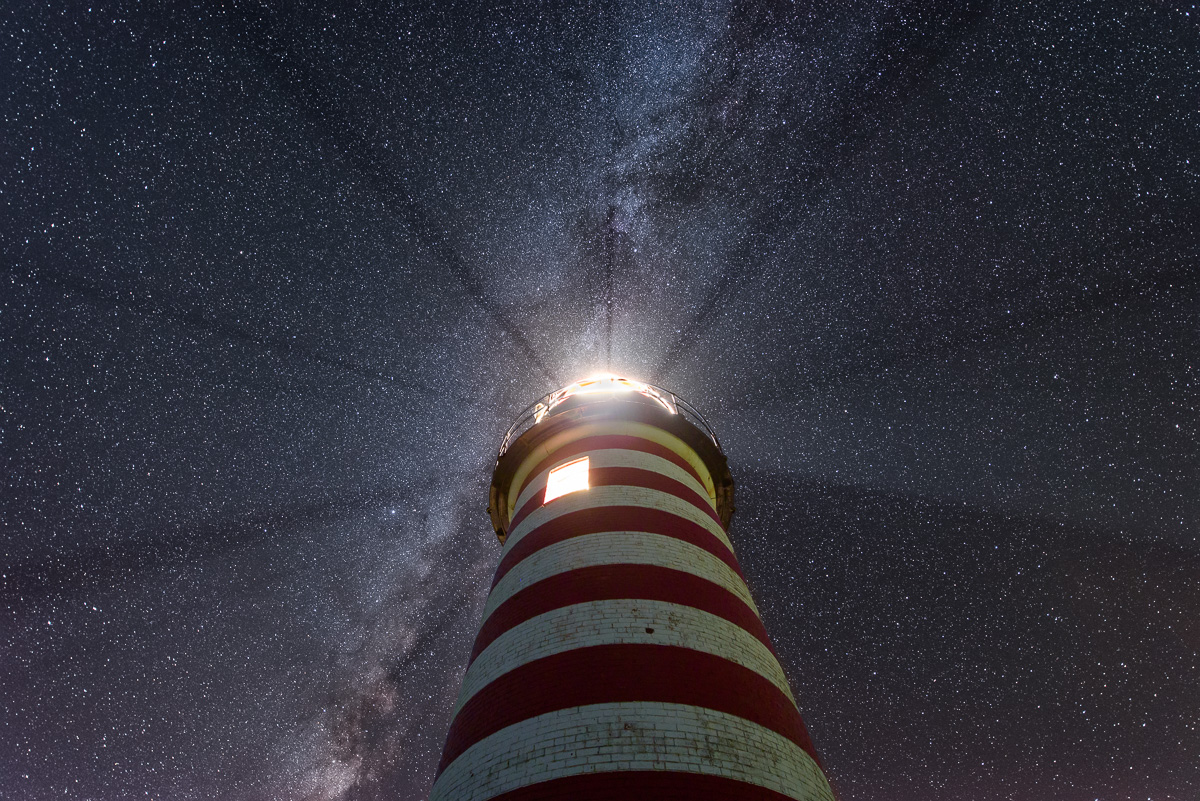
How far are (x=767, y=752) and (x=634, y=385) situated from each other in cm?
862

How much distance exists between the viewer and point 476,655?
8172 mm

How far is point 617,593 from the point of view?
25.0 feet

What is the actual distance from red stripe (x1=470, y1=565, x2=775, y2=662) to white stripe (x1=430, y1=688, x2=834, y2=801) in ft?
5.16

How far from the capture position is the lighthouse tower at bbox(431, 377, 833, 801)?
19.1ft

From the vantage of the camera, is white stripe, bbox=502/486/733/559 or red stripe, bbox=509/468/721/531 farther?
red stripe, bbox=509/468/721/531

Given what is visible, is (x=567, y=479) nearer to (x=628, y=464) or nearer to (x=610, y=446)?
(x=610, y=446)

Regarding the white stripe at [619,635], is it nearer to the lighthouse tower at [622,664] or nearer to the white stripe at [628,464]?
the lighthouse tower at [622,664]

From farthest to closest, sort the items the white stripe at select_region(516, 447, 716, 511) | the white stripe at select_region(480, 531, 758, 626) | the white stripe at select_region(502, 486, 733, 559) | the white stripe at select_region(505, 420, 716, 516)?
the white stripe at select_region(505, 420, 716, 516) → the white stripe at select_region(516, 447, 716, 511) → the white stripe at select_region(502, 486, 733, 559) → the white stripe at select_region(480, 531, 758, 626)

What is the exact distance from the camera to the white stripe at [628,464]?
1052 centimetres

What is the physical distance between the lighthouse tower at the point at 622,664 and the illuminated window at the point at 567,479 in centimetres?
3

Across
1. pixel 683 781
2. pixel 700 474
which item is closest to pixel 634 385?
pixel 700 474

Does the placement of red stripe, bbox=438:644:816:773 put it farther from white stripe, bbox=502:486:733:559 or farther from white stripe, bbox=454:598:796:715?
white stripe, bbox=502:486:733:559

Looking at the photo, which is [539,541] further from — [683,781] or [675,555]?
[683,781]

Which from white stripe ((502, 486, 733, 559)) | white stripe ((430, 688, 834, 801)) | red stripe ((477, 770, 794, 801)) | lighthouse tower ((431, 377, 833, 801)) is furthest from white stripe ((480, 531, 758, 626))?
red stripe ((477, 770, 794, 801))
